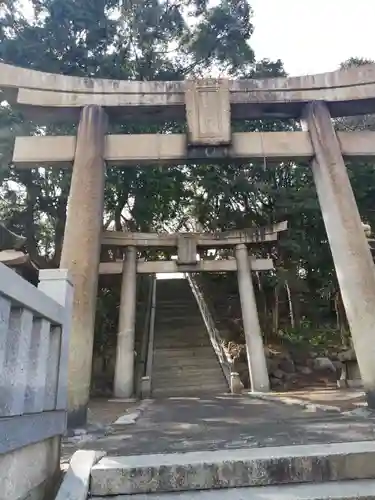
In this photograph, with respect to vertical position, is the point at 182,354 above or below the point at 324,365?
above

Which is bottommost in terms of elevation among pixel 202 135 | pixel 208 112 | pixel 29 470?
pixel 29 470

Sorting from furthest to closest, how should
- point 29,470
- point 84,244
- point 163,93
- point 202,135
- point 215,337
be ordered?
point 215,337 < point 163,93 < point 202,135 < point 84,244 < point 29,470

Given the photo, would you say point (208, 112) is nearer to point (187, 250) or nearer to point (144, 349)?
point (187, 250)

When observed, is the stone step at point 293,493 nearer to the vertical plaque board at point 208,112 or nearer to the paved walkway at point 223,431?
the paved walkway at point 223,431

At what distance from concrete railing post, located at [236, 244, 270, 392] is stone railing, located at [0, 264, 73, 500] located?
30.6 ft

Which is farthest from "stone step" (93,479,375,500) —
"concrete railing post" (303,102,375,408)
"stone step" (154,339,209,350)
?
"stone step" (154,339,209,350)

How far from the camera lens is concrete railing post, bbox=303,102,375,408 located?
6.20m

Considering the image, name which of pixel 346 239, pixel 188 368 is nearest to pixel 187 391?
pixel 188 368

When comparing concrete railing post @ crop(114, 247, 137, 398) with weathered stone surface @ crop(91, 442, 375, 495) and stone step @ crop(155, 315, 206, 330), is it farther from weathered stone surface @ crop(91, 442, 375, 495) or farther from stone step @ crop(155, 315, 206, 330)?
weathered stone surface @ crop(91, 442, 375, 495)

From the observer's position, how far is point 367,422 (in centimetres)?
502

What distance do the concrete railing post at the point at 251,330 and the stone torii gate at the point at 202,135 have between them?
564 cm

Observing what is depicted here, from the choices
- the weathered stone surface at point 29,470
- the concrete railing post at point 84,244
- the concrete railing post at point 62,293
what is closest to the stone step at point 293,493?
the weathered stone surface at point 29,470

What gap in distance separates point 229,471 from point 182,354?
11.5m

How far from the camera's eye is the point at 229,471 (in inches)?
100
